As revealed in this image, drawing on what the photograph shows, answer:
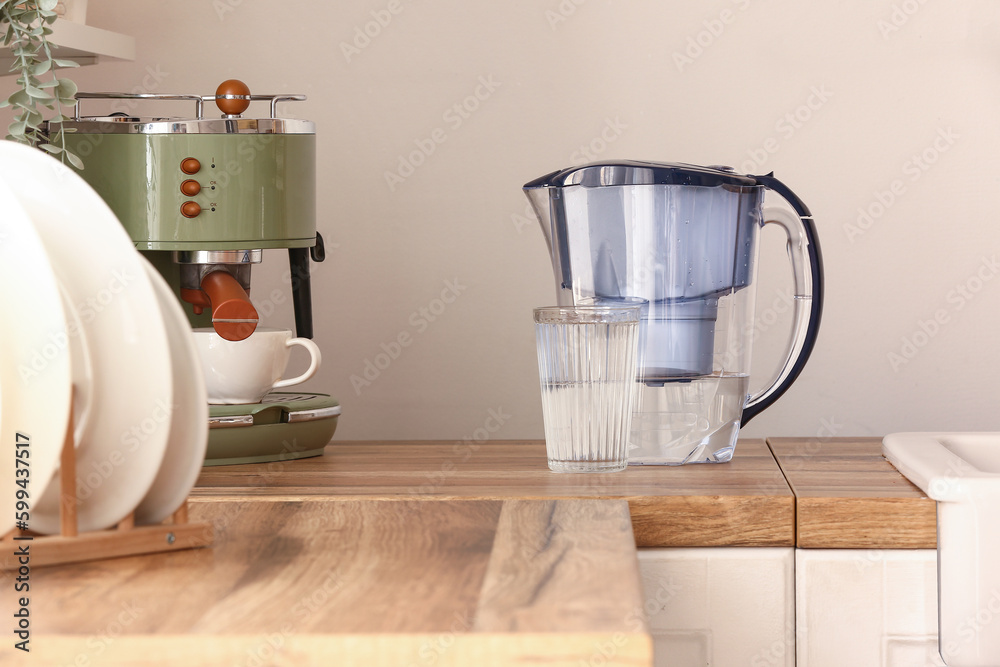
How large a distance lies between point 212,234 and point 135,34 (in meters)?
0.58

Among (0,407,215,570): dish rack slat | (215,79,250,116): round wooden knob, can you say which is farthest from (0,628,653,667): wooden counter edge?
(215,79,250,116): round wooden knob

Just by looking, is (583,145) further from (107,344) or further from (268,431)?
(107,344)

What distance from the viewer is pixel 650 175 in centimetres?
82

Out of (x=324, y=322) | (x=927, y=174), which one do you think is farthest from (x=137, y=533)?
(x=927, y=174)

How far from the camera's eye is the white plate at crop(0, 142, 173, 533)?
0.52m

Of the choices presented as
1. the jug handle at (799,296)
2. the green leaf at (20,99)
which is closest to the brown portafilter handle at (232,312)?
the green leaf at (20,99)

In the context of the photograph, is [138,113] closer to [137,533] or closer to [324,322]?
[324,322]

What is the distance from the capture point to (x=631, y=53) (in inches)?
49.4

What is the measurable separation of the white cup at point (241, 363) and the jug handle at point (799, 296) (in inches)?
16.9

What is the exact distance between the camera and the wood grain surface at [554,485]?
680 mm

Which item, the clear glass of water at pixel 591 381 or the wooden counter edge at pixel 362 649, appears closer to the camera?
the wooden counter edge at pixel 362 649

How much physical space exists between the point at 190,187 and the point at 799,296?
560 millimetres

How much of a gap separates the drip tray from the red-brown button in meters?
0.20

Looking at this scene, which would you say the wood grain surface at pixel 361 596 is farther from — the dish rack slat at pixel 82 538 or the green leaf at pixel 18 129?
the green leaf at pixel 18 129
